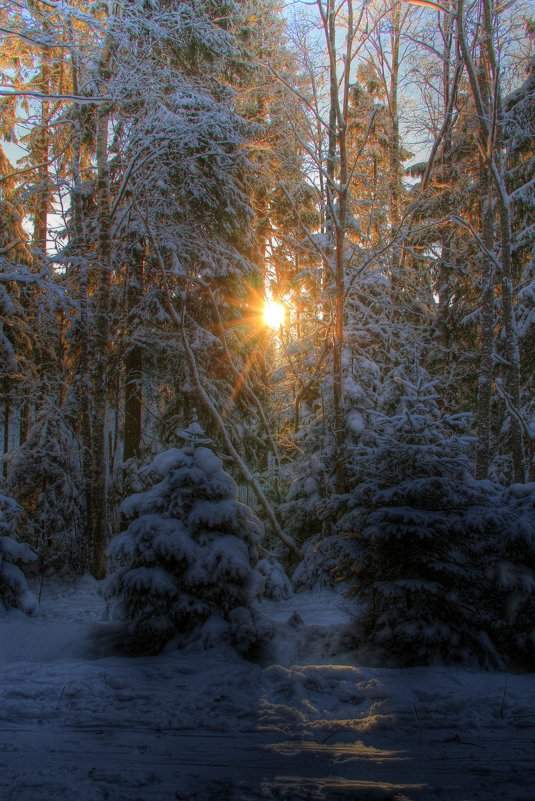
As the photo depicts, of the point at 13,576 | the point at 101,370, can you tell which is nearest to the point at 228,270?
the point at 101,370

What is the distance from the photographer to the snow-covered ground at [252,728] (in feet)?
11.2

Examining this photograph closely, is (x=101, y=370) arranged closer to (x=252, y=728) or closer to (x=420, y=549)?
(x=420, y=549)

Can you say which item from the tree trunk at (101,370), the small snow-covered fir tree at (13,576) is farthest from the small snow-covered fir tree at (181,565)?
the tree trunk at (101,370)

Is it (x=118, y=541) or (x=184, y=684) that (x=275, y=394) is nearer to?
(x=118, y=541)

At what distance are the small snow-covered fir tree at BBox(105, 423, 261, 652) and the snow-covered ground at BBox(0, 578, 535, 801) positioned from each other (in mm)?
341

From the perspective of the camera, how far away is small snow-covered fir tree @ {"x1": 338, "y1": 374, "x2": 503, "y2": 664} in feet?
17.8

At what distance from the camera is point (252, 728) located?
13.9 ft

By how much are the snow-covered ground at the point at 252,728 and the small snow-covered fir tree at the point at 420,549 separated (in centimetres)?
33

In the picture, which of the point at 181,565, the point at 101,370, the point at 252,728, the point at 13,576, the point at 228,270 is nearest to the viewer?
the point at 252,728

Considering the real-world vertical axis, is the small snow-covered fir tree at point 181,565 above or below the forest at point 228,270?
below

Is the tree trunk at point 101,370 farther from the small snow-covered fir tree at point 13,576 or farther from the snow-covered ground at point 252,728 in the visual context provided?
the snow-covered ground at point 252,728

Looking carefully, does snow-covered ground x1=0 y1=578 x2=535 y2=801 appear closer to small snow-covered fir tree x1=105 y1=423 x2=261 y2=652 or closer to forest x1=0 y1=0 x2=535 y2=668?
small snow-covered fir tree x1=105 y1=423 x2=261 y2=652

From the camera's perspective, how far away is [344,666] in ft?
17.7

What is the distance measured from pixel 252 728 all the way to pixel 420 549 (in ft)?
7.72
